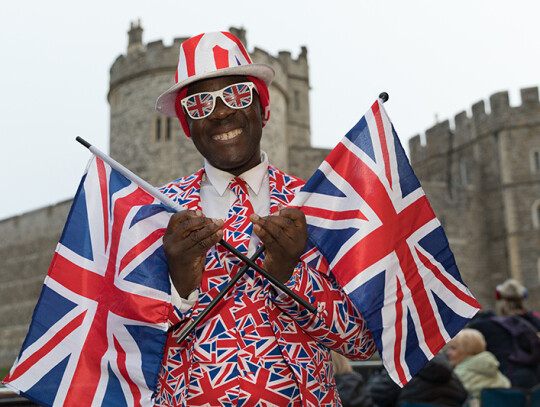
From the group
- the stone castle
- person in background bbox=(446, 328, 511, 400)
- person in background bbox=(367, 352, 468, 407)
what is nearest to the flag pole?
person in background bbox=(367, 352, 468, 407)

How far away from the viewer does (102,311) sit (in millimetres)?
1815

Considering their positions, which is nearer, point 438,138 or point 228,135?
point 228,135

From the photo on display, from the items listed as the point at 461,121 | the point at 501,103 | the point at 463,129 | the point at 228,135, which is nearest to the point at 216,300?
the point at 228,135

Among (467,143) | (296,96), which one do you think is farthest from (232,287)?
(467,143)

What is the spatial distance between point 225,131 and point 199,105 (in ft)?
0.33

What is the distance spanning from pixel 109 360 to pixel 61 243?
1.21 feet

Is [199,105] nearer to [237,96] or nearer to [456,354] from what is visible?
[237,96]

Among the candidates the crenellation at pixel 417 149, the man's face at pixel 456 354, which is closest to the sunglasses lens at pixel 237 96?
the man's face at pixel 456 354

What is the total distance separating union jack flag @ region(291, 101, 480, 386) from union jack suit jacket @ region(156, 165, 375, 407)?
6cm

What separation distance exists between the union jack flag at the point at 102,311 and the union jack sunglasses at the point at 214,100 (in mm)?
280

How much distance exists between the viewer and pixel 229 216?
Answer: 6.09ft

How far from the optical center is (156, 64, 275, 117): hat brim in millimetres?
1865

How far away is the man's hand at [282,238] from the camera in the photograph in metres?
1.57

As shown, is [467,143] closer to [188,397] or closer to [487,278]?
[487,278]
